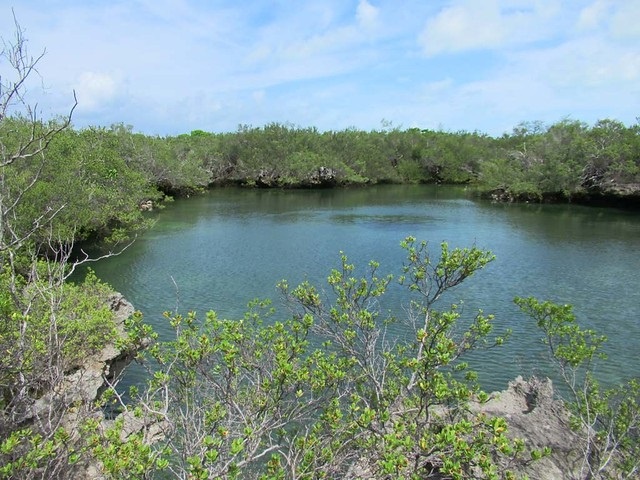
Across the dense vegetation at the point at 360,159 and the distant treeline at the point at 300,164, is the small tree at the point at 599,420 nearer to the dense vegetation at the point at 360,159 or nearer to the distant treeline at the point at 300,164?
the distant treeline at the point at 300,164

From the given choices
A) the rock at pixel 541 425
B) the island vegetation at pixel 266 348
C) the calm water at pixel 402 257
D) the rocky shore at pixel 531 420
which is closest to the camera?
the island vegetation at pixel 266 348

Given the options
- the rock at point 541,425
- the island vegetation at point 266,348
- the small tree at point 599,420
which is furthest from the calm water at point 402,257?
the small tree at point 599,420

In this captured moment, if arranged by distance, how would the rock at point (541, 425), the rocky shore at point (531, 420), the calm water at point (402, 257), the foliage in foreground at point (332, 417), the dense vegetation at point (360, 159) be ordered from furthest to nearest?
1. the dense vegetation at point (360, 159)
2. the calm water at point (402, 257)
3. the rock at point (541, 425)
4. the rocky shore at point (531, 420)
5. the foliage in foreground at point (332, 417)

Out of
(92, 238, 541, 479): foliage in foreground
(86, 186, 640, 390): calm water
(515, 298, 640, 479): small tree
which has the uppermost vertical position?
(92, 238, 541, 479): foliage in foreground

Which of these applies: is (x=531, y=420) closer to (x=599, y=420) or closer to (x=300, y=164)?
(x=599, y=420)

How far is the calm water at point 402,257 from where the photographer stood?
18406 mm

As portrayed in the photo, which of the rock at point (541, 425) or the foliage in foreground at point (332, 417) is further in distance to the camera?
the rock at point (541, 425)

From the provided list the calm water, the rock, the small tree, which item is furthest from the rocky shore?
the calm water

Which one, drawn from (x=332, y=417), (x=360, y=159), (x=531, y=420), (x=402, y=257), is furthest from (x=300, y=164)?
(x=332, y=417)

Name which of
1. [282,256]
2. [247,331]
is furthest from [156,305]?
[247,331]

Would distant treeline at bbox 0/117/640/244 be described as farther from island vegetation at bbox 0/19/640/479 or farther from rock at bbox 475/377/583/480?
rock at bbox 475/377/583/480

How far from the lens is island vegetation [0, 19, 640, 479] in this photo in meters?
5.55

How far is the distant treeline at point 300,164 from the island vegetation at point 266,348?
0.20m

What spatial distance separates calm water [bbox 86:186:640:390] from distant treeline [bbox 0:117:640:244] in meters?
3.07
